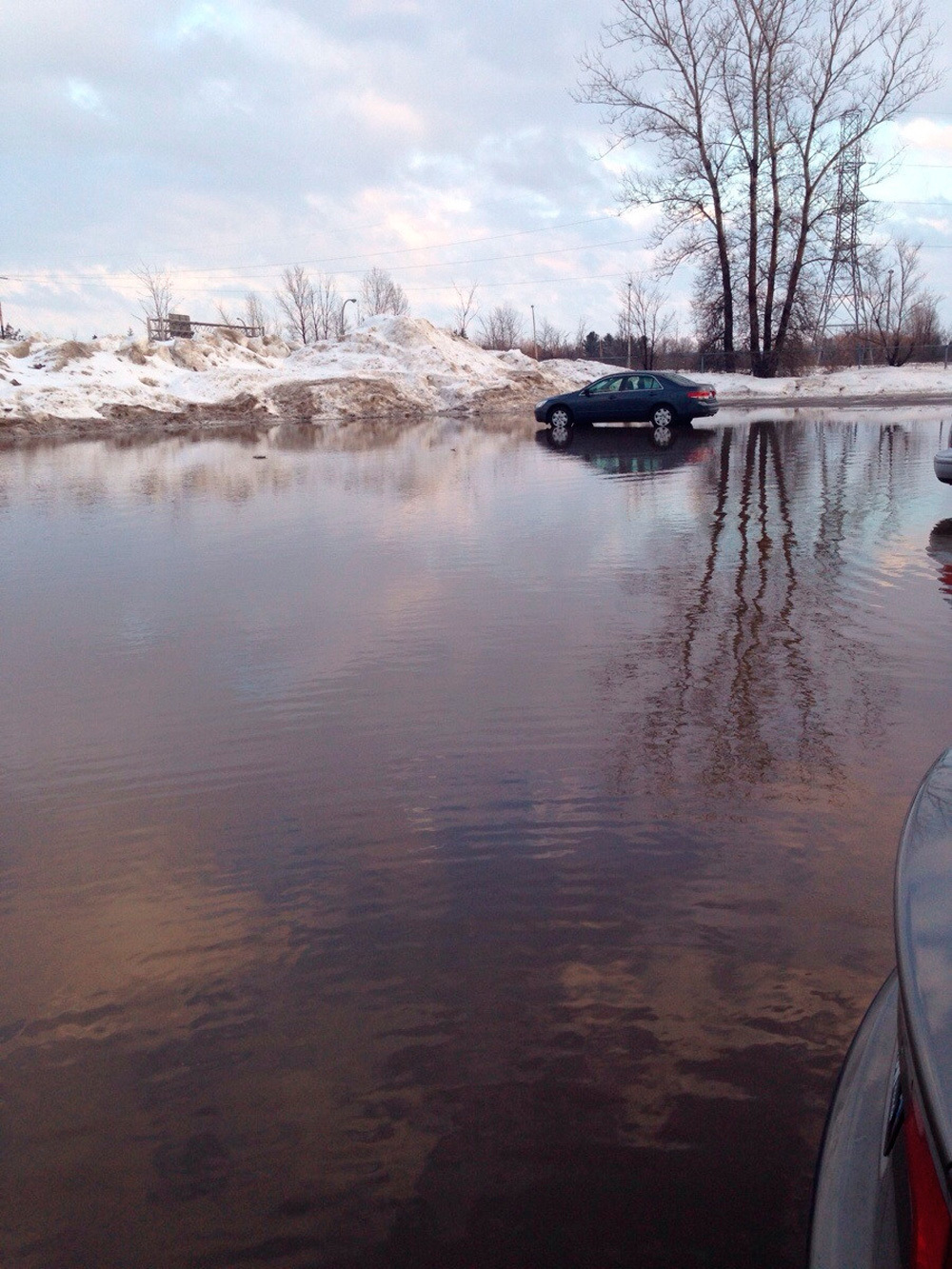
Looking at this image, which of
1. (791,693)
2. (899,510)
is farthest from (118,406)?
(791,693)

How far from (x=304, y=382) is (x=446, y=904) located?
41.7 meters

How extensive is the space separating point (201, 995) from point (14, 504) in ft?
40.7

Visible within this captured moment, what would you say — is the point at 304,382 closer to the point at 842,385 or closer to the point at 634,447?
the point at 842,385

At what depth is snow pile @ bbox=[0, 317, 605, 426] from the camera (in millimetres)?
34875

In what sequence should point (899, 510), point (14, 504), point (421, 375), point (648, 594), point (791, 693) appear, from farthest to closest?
point (421, 375) → point (14, 504) → point (899, 510) → point (648, 594) → point (791, 693)

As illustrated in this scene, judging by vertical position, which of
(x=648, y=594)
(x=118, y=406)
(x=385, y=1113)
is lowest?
(x=385, y=1113)

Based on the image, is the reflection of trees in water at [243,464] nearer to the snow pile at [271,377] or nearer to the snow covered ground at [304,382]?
the snow covered ground at [304,382]

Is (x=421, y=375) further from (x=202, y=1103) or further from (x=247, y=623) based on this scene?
(x=202, y=1103)

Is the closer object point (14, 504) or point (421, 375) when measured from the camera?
point (14, 504)

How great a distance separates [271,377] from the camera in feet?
145

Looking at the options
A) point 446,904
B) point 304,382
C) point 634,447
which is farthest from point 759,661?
point 304,382

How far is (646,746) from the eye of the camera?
4625 millimetres

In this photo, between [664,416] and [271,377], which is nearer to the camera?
[664,416]

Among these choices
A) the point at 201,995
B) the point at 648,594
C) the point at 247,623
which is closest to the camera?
the point at 201,995
